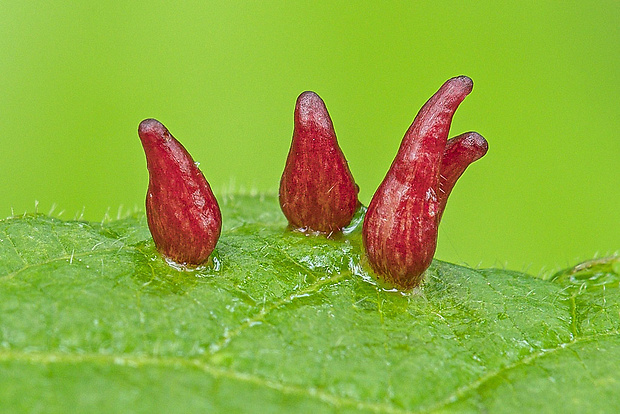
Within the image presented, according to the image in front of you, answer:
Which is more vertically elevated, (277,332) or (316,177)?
(316,177)

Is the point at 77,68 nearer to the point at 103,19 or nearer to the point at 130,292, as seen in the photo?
the point at 103,19

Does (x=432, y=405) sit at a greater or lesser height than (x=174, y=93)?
lesser

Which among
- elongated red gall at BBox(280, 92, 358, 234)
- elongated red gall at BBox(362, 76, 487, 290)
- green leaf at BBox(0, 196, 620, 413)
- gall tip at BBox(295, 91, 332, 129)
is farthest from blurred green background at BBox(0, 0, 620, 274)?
elongated red gall at BBox(362, 76, 487, 290)

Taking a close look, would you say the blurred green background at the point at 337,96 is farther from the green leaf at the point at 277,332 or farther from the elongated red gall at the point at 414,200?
the elongated red gall at the point at 414,200

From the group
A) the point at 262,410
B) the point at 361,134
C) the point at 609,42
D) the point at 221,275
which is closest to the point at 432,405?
the point at 262,410

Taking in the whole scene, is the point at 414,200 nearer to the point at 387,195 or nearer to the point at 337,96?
the point at 387,195

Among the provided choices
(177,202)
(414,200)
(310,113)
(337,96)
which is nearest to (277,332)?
(177,202)

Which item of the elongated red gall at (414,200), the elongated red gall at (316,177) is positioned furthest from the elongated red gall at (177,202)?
the elongated red gall at (414,200)
